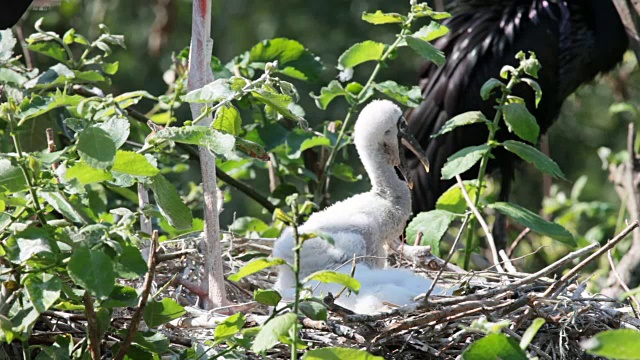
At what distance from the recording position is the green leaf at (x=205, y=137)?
84.6 inches

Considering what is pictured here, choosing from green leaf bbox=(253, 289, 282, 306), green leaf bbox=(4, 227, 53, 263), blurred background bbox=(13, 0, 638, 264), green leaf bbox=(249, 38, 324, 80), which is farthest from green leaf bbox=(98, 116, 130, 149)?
blurred background bbox=(13, 0, 638, 264)

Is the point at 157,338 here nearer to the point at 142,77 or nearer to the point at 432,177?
the point at 432,177

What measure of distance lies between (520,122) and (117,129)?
3.72 feet

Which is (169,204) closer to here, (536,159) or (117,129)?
(117,129)

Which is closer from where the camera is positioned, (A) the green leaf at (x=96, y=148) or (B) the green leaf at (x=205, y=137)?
(A) the green leaf at (x=96, y=148)

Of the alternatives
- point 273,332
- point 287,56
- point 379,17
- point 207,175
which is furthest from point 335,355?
point 287,56

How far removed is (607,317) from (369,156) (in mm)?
843

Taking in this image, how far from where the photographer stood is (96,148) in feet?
6.60

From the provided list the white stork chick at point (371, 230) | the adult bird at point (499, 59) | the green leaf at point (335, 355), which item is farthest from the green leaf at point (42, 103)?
the adult bird at point (499, 59)

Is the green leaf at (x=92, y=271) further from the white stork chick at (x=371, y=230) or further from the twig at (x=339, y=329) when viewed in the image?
the white stork chick at (x=371, y=230)

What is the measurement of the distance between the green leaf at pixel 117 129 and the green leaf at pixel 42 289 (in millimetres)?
293

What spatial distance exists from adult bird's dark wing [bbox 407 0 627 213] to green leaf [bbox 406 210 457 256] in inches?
65.4

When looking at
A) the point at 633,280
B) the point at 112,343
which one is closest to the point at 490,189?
the point at 633,280

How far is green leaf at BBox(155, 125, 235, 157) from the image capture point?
7.05 ft
